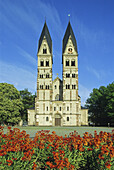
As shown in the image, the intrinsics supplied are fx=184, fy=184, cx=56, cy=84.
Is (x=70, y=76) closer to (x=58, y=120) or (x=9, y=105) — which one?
(x=58, y=120)

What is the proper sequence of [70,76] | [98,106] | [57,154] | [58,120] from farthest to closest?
[98,106]
[70,76]
[58,120]
[57,154]

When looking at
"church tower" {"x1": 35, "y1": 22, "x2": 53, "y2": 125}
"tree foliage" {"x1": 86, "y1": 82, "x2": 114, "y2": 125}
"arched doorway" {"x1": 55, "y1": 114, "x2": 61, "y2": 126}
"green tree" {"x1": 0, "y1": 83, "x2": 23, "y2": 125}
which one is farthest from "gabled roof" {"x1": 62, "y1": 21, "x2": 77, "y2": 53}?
"green tree" {"x1": 0, "y1": 83, "x2": 23, "y2": 125}

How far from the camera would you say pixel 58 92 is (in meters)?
56.3

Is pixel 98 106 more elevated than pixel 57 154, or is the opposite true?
pixel 98 106

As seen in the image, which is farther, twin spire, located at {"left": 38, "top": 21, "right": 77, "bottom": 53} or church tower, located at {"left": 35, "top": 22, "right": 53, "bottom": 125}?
twin spire, located at {"left": 38, "top": 21, "right": 77, "bottom": 53}

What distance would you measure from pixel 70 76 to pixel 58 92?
20.9 feet

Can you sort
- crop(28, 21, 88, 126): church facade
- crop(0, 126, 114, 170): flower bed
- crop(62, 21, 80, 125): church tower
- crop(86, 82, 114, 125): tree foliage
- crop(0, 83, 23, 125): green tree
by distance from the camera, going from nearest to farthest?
crop(0, 126, 114, 170): flower bed, crop(0, 83, 23, 125): green tree, crop(28, 21, 88, 126): church facade, crop(62, 21, 80, 125): church tower, crop(86, 82, 114, 125): tree foliage

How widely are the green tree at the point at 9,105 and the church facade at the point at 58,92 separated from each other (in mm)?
7271

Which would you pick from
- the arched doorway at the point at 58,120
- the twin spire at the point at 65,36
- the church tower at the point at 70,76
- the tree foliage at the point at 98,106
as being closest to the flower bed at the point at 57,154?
the church tower at the point at 70,76

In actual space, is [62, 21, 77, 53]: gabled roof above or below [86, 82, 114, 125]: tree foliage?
above

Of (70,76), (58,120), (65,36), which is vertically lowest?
(58,120)

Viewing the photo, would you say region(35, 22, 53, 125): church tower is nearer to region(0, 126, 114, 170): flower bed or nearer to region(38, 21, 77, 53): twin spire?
region(38, 21, 77, 53): twin spire

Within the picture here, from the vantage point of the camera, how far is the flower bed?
5570mm

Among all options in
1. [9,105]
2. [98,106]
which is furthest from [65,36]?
[9,105]
